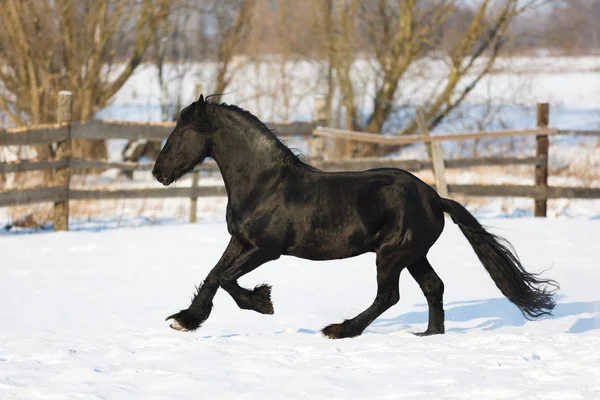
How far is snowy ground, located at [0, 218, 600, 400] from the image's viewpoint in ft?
12.8

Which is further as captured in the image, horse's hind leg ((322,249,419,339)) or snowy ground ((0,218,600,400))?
horse's hind leg ((322,249,419,339))

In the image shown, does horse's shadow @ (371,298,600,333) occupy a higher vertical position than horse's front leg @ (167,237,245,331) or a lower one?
lower

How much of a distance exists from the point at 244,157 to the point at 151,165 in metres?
5.97

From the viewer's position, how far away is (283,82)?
1920 centimetres

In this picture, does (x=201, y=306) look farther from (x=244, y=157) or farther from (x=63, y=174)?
(x=63, y=174)

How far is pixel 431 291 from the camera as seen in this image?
17.0 feet

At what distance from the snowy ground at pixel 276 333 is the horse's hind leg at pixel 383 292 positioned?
88 mm

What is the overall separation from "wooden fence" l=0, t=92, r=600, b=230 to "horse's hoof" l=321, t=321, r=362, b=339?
17.6 feet

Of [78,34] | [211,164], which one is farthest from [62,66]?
[211,164]

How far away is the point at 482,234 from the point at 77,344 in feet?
8.10

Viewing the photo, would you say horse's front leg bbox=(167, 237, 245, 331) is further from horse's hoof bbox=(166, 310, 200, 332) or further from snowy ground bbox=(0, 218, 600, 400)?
snowy ground bbox=(0, 218, 600, 400)

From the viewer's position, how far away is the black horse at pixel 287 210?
4.91m

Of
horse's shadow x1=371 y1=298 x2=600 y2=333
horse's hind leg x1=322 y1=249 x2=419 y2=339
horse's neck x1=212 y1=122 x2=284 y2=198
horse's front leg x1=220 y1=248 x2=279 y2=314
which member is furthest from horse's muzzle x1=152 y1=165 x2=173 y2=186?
horse's shadow x1=371 y1=298 x2=600 y2=333

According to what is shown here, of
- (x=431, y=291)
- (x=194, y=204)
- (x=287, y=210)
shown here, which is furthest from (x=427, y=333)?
(x=194, y=204)
